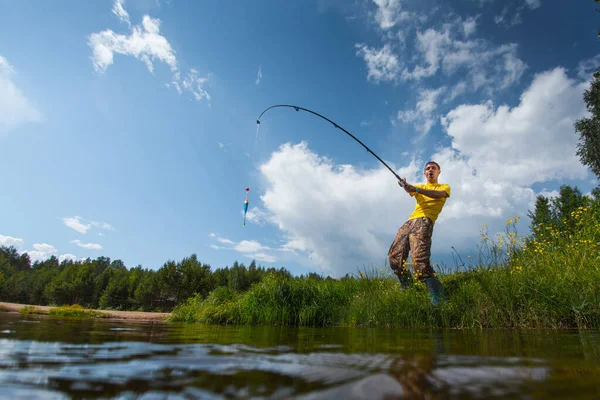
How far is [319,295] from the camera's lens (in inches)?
332

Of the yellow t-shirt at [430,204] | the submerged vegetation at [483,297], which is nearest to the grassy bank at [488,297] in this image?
the submerged vegetation at [483,297]

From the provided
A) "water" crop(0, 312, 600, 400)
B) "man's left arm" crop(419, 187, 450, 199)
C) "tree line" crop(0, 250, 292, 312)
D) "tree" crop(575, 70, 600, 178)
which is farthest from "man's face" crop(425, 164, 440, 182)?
"tree line" crop(0, 250, 292, 312)

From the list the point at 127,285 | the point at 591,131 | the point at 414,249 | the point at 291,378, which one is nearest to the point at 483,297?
the point at 414,249

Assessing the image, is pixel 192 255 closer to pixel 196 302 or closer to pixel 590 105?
pixel 196 302

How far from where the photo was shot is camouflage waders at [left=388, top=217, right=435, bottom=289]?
5.72 meters

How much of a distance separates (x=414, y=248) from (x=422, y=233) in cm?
33

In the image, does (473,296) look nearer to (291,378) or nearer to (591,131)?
(291,378)

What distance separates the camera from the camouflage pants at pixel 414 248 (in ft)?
18.8

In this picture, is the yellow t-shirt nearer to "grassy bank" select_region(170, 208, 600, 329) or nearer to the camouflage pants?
the camouflage pants

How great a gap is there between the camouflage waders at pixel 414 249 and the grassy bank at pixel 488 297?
0.38m

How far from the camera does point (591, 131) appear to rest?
22625 millimetres

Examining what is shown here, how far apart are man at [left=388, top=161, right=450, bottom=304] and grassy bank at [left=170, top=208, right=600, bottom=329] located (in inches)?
13.2

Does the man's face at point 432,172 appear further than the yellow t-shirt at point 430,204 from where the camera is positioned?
Yes

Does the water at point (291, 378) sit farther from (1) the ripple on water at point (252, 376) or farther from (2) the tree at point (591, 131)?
(2) the tree at point (591, 131)
